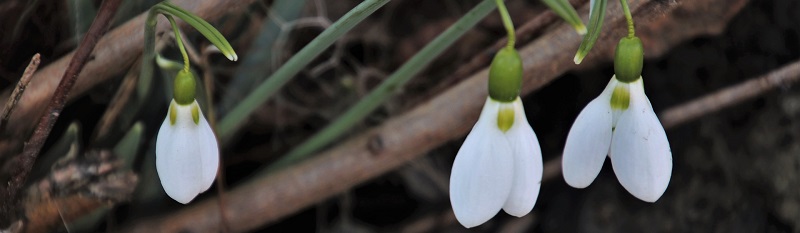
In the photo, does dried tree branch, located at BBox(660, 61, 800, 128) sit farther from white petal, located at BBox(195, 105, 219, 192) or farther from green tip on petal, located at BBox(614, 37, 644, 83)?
white petal, located at BBox(195, 105, 219, 192)

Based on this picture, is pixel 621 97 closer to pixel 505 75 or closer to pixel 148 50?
pixel 505 75

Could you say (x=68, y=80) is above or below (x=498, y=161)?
above

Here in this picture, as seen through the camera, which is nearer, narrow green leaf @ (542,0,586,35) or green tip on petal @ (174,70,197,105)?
narrow green leaf @ (542,0,586,35)

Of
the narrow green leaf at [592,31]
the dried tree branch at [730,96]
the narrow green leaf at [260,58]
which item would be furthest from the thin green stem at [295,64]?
the dried tree branch at [730,96]

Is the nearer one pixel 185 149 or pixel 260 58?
pixel 185 149

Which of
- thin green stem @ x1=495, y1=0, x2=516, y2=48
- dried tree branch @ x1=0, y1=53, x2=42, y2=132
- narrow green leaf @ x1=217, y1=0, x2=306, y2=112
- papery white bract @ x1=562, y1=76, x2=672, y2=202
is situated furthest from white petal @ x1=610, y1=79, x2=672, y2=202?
narrow green leaf @ x1=217, y1=0, x2=306, y2=112

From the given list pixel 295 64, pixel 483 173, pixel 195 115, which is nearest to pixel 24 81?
pixel 195 115

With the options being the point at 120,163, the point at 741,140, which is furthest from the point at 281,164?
the point at 741,140
